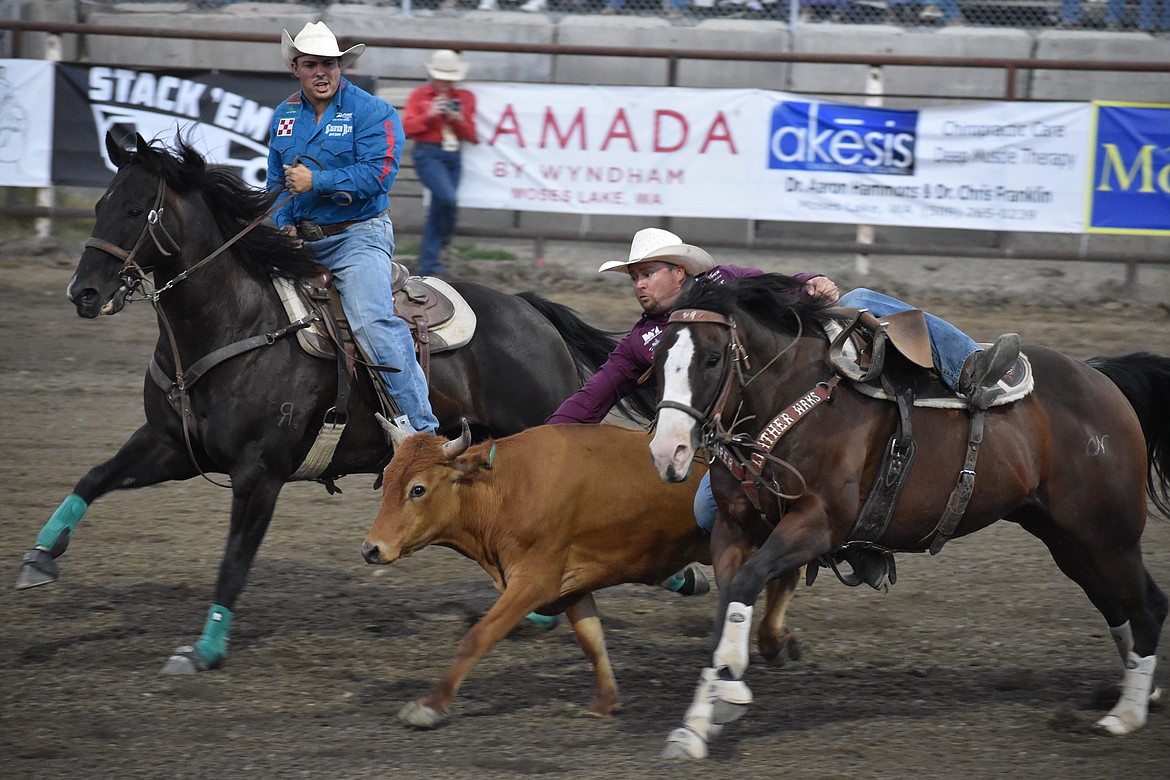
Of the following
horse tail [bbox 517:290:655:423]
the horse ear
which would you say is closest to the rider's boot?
horse tail [bbox 517:290:655:423]

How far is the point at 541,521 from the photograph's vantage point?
4340 millimetres

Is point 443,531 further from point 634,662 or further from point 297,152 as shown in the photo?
point 297,152

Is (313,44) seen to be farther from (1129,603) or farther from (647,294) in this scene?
(1129,603)

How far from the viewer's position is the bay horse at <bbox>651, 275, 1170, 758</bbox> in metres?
3.90

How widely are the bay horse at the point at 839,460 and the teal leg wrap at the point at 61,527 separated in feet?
8.05

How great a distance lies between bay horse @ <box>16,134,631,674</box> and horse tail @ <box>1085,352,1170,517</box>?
279cm

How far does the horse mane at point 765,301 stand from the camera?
396 centimetres

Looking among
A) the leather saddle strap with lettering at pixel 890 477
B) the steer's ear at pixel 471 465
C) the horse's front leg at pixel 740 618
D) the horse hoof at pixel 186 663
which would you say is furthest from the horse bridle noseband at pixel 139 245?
the leather saddle strap with lettering at pixel 890 477

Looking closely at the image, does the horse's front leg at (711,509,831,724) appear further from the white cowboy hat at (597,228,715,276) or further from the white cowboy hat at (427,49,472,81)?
the white cowboy hat at (427,49,472,81)

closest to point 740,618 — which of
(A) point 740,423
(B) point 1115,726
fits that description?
(A) point 740,423

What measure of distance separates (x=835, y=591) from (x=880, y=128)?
261 inches

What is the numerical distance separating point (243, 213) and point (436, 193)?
628cm

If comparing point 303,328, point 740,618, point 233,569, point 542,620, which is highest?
point 303,328

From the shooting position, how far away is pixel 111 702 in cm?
441
